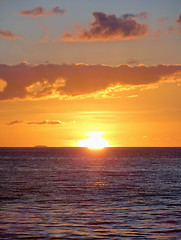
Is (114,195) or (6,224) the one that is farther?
(114,195)

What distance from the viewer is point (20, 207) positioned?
3753cm

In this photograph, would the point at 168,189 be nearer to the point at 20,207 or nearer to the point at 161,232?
the point at 20,207

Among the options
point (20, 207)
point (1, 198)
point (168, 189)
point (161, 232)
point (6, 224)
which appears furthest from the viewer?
point (168, 189)

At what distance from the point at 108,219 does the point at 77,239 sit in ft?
23.2

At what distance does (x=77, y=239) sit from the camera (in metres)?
24.9

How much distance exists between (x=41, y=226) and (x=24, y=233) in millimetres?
2358

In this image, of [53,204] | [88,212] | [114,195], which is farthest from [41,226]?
[114,195]

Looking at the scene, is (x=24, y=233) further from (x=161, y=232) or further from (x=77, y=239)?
(x=161, y=232)

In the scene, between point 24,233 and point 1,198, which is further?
point 1,198

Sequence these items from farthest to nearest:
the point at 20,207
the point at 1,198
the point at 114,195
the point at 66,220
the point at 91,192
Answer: the point at 91,192 → the point at 114,195 → the point at 1,198 → the point at 20,207 → the point at 66,220

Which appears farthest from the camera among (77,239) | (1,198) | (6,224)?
(1,198)

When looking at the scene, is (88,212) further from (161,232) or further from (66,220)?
(161,232)

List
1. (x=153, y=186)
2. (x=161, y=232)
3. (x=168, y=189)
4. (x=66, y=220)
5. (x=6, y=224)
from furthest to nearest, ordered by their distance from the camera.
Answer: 1. (x=153, y=186)
2. (x=168, y=189)
3. (x=66, y=220)
4. (x=6, y=224)
5. (x=161, y=232)

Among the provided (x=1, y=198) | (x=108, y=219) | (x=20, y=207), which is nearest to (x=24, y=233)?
(x=108, y=219)
